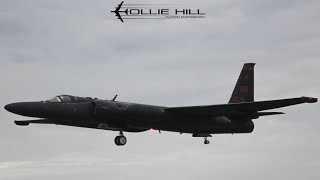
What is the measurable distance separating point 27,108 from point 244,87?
48.7 ft

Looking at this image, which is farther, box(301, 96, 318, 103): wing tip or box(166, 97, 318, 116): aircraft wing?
box(166, 97, 318, 116): aircraft wing

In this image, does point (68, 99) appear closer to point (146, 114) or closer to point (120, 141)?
point (120, 141)

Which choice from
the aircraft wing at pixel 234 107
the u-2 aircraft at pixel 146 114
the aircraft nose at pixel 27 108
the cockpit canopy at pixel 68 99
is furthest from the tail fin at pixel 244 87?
the aircraft nose at pixel 27 108

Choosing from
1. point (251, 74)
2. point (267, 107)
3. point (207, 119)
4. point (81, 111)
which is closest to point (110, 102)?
point (81, 111)

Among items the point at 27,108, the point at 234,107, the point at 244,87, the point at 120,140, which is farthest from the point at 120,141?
the point at 244,87

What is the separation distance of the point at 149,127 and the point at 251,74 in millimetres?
9089

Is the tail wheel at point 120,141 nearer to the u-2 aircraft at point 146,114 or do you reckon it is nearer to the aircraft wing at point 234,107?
the u-2 aircraft at point 146,114

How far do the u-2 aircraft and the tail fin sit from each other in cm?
262

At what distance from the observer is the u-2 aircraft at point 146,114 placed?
30172 mm

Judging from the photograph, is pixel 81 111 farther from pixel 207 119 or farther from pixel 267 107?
pixel 267 107

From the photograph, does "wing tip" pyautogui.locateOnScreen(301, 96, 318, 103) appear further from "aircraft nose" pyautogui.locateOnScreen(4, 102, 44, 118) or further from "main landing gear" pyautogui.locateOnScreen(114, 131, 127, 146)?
"aircraft nose" pyautogui.locateOnScreen(4, 102, 44, 118)

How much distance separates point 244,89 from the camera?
124 ft

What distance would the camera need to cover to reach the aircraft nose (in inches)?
1148

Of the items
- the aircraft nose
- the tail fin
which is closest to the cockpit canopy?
the aircraft nose
